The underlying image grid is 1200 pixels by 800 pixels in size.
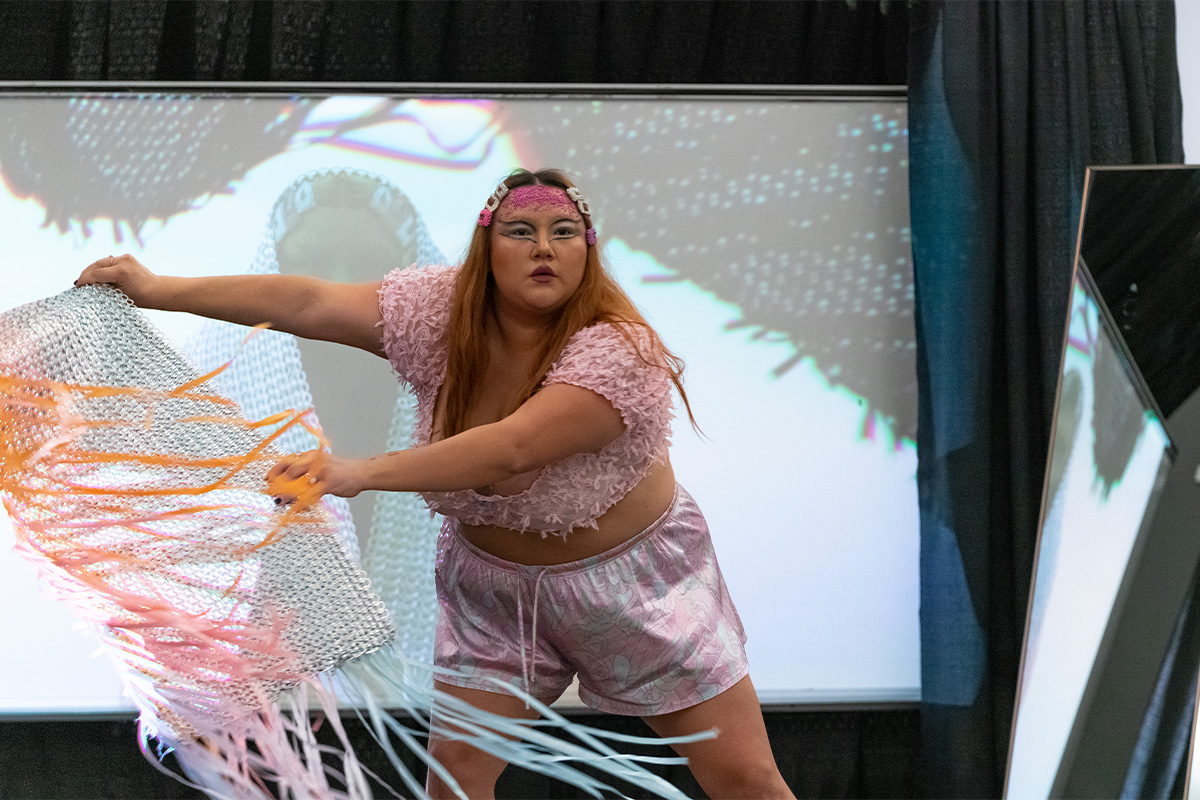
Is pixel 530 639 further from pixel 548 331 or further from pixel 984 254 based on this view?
pixel 984 254

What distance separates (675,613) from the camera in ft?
4.36

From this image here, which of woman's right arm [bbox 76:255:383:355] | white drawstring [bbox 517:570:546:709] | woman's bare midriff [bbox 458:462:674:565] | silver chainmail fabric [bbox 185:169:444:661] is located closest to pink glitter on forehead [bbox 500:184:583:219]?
woman's right arm [bbox 76:255:383:355]

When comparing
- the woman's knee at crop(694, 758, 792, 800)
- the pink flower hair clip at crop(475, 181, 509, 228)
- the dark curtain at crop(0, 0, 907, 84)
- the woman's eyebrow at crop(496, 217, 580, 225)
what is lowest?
the woman's knee at crop(694, 758, 792, 800)

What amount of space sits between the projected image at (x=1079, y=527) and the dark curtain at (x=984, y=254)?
0.29 m

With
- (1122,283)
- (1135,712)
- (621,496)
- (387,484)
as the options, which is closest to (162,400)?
(387,484)

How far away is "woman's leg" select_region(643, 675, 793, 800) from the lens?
1305mm

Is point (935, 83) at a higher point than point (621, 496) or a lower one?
higher

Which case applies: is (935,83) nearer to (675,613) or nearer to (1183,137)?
(1183,137)

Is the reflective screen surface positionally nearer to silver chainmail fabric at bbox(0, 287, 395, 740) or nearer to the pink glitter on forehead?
the pink glitter on forehead

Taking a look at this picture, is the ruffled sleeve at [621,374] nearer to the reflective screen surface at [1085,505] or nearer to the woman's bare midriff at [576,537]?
the woman's bare midriff at [576,537]

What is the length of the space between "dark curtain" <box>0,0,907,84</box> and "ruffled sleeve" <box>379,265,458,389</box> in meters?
0.90

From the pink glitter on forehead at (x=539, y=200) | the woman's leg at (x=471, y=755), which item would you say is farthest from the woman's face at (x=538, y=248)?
the woman's leg at (x=471, y=755)

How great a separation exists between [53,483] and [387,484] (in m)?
0.37

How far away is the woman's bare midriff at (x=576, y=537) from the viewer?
1.31 m
